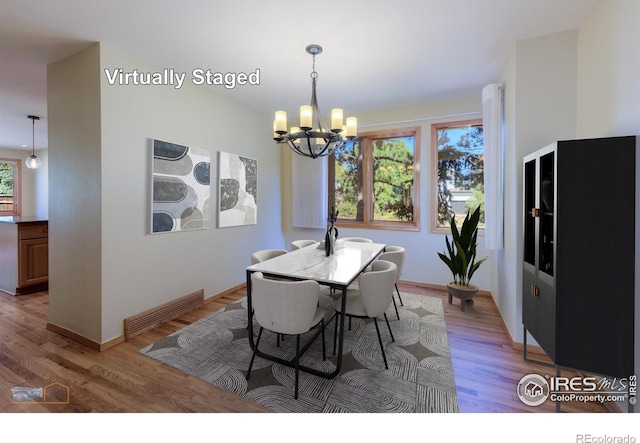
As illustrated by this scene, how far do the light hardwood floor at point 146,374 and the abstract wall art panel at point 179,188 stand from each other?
108 centimetres

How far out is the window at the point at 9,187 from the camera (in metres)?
6.39

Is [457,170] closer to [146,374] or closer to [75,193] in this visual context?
[146,374]

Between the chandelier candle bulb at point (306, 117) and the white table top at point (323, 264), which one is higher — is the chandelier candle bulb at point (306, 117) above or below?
above

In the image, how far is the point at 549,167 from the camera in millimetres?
1719

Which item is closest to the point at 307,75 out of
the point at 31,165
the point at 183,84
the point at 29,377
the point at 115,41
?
the point at 183,84

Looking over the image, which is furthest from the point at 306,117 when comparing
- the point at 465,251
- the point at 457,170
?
the point at 457,170

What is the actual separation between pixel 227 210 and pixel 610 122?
366cm

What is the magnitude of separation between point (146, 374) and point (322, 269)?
1488 millimetres

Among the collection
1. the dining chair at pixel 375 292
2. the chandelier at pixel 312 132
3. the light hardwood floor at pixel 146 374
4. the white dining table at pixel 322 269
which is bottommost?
the light hardwood floor at pixel 146 374

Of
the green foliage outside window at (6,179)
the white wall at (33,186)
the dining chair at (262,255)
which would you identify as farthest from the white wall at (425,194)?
the green foliage outside window at (6,179)

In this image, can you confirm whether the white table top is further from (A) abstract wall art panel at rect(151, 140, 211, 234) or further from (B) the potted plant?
(A) abstract wall art panel at rect(151, 140, 211, 234)

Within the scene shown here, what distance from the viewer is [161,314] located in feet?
9.05

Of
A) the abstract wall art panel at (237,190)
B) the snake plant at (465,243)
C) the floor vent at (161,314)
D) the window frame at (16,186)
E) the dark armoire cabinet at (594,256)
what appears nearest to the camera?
the dark armoire cabinet at (594,256)

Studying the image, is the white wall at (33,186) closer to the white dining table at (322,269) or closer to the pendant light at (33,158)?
the pendant light at (33,158)
